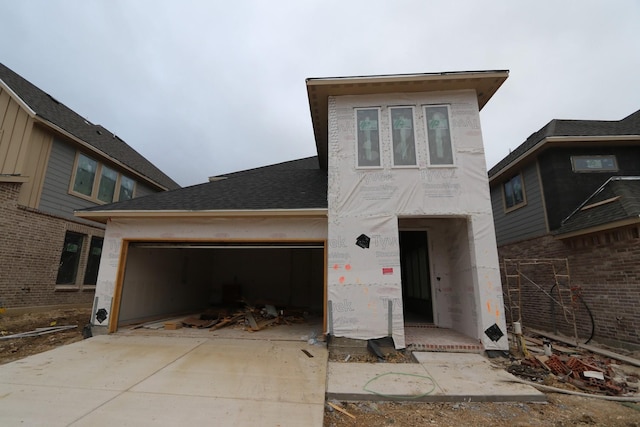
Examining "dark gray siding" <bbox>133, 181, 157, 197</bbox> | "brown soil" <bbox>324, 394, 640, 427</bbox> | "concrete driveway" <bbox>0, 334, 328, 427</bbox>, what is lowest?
"brown soil" <bbox>324, 394, 640, 427</bbox>

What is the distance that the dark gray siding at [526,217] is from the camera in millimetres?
9281

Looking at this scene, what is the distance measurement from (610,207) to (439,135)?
4.63 meters

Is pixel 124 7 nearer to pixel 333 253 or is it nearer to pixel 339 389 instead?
pixel 333 253

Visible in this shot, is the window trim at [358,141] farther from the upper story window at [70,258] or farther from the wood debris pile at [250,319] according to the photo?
the upper story window at [70,258]

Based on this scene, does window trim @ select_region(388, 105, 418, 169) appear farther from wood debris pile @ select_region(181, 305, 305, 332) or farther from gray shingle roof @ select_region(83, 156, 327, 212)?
wood debris pile @ select_region(181, 305, 305, 332)

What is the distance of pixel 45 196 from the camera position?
970 centimetres

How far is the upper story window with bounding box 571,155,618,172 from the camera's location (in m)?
8.66

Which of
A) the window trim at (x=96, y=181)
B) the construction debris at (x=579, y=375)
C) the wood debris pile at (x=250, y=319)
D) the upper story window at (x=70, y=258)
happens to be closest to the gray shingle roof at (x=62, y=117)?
the window trim at (x=96, y=181)

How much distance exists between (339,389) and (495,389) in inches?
86.6

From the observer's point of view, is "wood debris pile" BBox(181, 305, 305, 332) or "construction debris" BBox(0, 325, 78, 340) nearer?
"construction debris" BBox(0, 325, 78, 340)

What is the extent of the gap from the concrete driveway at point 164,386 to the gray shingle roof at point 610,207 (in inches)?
280

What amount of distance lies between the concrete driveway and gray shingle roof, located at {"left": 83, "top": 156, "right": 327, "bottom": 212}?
10.0 feet

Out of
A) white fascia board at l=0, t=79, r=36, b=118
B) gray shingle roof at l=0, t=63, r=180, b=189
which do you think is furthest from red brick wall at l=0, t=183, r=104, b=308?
gray shingle roof at l=0, t=63, r=180, b=189

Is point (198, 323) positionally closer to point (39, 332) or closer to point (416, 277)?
point (39, 332)
